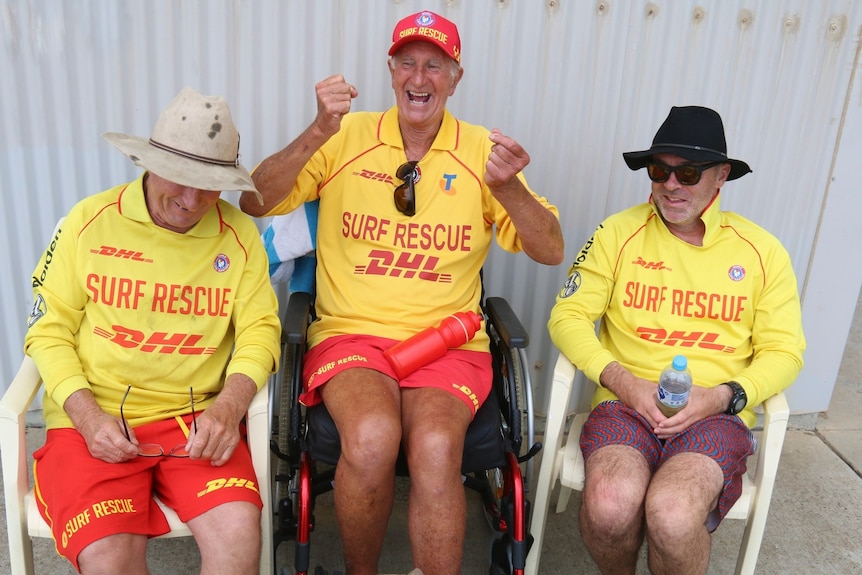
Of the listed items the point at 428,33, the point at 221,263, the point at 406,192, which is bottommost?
the point at 221,263

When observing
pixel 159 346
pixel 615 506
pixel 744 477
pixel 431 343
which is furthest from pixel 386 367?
pixel 744 477

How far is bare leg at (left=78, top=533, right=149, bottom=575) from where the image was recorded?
1.97 meters

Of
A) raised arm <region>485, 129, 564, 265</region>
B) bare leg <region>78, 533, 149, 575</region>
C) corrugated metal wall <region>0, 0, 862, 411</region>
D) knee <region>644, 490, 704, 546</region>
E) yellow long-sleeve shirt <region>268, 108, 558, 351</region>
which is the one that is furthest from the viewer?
corrugated metal wall <region>0, 0, 862, 411</region>

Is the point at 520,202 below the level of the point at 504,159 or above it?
below

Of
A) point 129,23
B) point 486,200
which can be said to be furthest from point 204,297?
point 129,23

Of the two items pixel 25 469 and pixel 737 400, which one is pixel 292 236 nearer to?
pixel 25 469

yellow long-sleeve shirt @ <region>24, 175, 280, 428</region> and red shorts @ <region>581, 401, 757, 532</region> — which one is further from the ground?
yellow long-sleeve shirt @ <region>24, 175, 280, 428</region>

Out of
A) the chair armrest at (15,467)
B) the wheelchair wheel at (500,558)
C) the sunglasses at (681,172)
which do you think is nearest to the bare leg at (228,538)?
the chair armrest at (15,467)

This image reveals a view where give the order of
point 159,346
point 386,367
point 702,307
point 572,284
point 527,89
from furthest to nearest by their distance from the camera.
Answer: point 527,89
point 572,284
point 702,307
point 386,367
point 159,346

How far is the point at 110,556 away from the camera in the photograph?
6.50 ft

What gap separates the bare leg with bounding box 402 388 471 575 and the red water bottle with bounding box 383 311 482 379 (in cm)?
26

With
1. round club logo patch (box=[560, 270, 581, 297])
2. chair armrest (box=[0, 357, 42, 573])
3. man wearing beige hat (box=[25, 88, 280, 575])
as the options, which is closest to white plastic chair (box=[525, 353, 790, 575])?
round club logo patch (box=[560, 270, 581, 297])

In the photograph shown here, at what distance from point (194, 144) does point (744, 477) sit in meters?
2.04

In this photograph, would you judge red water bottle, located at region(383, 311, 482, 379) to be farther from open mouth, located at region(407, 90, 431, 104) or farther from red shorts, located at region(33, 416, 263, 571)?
open mouth, located at region(407, 90, 431, 104)
